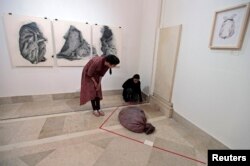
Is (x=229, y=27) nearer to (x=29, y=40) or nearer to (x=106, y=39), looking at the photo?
(x=106, y=39)

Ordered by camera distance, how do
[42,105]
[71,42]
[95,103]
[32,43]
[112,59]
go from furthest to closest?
[71,42] → [42,105] → [32,43] → [95,103] → [112,59]

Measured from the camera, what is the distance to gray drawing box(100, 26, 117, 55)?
3182 millimetres

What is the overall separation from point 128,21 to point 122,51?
2.32ft

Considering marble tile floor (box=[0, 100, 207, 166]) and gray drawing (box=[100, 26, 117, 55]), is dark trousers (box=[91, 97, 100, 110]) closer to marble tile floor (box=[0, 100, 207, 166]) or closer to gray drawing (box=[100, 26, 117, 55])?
marble tile floor (box=[0, 100, 207, 166])

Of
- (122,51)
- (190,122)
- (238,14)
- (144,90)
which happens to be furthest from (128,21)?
(190,122)

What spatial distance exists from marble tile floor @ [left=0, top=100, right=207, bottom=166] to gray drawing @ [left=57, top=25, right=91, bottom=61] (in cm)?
124

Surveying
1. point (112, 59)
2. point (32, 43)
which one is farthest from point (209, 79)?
point (32, 43)

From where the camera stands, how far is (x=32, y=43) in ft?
8.96

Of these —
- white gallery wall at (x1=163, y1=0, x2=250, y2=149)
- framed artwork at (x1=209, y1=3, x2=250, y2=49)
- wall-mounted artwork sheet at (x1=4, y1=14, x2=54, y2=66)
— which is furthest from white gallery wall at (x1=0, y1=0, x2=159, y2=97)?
framed artwork at (x1=209, y1=3, x2=250, y2=49)

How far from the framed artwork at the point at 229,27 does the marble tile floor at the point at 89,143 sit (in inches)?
52.4

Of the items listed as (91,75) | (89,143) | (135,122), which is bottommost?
(89,143)

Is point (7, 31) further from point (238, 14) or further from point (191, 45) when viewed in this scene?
point (238, 14)

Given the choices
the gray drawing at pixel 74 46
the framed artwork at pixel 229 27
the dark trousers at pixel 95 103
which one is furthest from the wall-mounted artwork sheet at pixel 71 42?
the framed artwork at pixel 229 27

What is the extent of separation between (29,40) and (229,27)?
3.19 m
